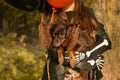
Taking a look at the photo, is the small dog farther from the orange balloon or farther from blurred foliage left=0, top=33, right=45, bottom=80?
blurred foliage left=0, top=33, right=45, bottom=80

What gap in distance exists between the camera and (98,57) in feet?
10.0

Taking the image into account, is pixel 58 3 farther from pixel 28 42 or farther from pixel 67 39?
pixel 28 42

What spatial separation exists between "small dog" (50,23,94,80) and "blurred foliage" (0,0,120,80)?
145cm

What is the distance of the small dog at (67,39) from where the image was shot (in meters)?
2.99

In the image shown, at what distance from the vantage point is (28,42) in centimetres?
802

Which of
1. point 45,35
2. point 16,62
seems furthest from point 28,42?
point 45,35

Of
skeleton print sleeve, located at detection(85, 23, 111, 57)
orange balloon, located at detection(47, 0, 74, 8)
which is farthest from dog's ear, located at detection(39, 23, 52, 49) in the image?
skeleton print sleeve, located at detection(85, 23, 111, 57)

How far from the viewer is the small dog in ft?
9.82

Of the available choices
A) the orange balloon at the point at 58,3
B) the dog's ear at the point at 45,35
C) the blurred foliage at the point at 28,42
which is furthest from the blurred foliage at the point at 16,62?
the orange balloon at the point at 58,3

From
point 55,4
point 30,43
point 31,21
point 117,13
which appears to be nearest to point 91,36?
point 55,4

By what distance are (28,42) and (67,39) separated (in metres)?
5.06

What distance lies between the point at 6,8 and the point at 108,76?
9.31ft

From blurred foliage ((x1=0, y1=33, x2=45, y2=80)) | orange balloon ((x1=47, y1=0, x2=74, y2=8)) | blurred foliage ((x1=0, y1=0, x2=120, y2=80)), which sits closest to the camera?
orange balloon ((x1=47, y1=0, x2=74, y2=8))

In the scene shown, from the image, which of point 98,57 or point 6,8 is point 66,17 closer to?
point 98,57
